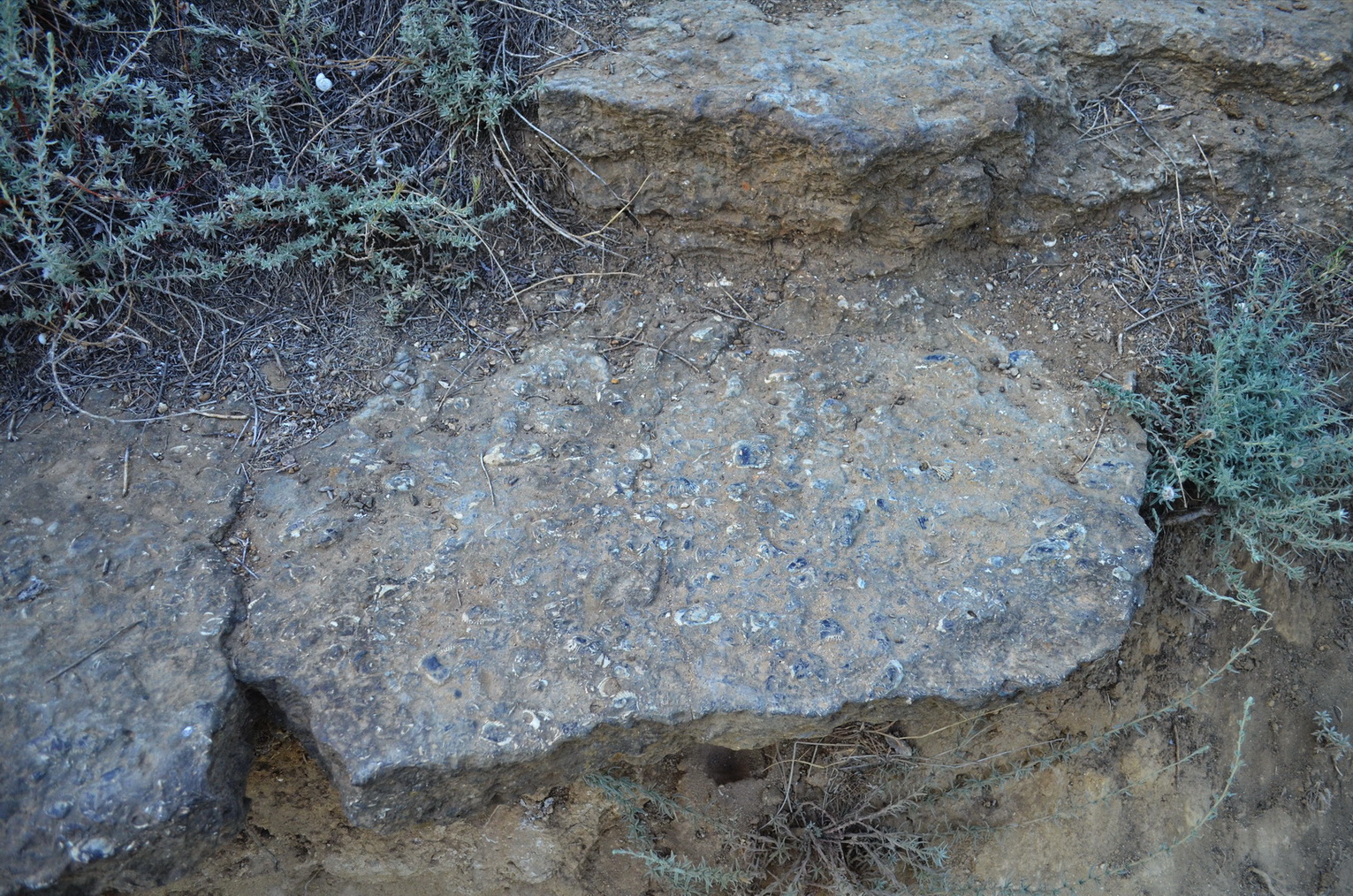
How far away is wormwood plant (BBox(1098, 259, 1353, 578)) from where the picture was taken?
2635mm

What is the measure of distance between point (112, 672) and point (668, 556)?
4.36 ft

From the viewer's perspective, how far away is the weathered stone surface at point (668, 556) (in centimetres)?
215

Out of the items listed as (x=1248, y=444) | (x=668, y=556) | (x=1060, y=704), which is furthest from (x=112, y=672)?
(x=1248, y=444)

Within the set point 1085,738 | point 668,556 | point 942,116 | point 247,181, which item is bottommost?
point 1085,738

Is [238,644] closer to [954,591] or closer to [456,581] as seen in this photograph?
[456,581]

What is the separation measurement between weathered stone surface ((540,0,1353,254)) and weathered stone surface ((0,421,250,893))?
1579 millimetres

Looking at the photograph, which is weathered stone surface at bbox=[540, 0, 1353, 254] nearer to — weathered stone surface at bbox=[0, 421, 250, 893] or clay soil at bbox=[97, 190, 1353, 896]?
clay soil at bbox=[97, 190, 1353, 896]

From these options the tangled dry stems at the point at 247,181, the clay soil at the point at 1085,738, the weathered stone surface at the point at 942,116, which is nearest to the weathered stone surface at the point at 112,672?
the tangled dry stems at the point at 247,181

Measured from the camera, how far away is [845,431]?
8.61ft

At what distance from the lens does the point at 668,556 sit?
2.36 m

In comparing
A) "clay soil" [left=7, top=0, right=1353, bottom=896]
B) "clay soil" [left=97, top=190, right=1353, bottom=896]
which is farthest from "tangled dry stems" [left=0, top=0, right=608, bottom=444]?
"clay soil" [left=97, top=190, right=1353, bottom=896]

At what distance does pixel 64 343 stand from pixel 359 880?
180cm

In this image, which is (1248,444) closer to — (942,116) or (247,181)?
(942,116)

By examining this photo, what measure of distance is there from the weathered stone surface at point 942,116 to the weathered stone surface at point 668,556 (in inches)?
18.9
